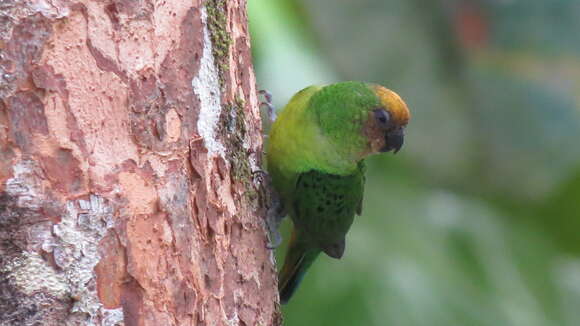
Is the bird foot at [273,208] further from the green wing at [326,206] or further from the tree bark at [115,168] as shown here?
the tree bark at [115,168]

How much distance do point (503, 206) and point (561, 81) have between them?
3.42 feet

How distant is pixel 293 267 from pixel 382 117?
796 millimetres

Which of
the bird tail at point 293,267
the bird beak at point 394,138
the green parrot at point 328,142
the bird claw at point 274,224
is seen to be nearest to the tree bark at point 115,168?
the bird claw at point 274,224

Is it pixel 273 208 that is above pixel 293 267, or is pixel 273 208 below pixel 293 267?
above

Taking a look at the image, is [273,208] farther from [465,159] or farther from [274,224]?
[465,159]

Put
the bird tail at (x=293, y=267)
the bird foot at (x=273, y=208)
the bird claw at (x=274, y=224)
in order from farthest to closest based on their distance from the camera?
the bird tail at (x=293, y=267) → the bird foot at (x=273, y=208) → the bird claw at (x=274, y=224)

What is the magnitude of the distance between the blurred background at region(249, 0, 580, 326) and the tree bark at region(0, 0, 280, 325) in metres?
1.87

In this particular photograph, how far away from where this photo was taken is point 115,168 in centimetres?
157

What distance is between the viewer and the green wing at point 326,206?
2.69 meters

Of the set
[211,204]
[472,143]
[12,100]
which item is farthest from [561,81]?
[12,100]

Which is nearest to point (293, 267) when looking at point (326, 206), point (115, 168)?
point (326, 206)

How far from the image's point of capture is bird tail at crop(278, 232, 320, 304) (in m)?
2.98

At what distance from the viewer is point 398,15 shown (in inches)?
228

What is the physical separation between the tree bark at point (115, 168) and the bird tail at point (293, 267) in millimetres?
1120
